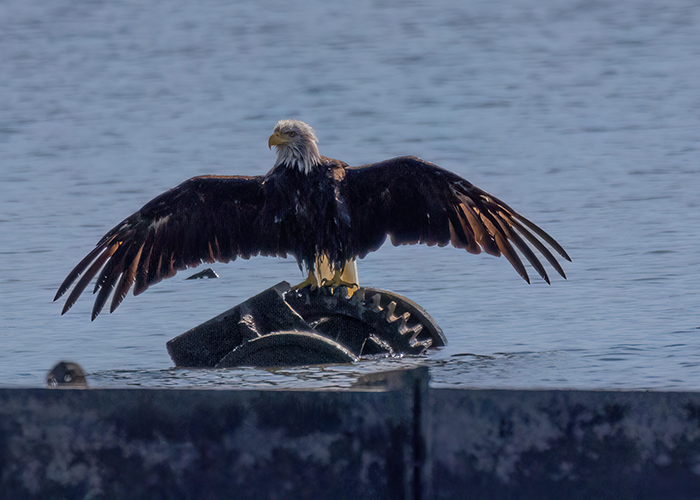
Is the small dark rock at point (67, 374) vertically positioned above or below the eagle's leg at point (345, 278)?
below

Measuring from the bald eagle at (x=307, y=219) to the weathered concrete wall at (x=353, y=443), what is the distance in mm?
5343

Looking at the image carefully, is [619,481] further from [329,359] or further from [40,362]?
[40,362]

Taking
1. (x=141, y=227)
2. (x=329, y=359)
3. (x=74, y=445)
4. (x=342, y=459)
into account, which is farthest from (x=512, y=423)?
(x=141, y=227)

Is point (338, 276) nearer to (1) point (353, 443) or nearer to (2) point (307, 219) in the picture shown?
(2) point (307, 219)

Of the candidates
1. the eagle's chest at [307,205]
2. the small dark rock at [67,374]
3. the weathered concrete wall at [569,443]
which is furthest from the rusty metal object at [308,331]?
the weathered concrete wall at [569,443]

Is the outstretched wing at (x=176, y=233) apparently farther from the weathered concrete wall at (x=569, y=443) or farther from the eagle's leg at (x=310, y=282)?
the weathered concrete wall at (x=569, y=443)

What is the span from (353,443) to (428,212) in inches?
219

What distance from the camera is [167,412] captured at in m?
3.52

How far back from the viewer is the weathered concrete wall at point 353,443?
3.45m

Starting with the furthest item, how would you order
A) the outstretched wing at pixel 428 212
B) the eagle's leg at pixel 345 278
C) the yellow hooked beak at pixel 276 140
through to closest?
Result: 1. the eagle's leg at pixel 345 278
2. the yellow hooked beak at pixel 276 140
3. the outstretched wing at pixel 428 212

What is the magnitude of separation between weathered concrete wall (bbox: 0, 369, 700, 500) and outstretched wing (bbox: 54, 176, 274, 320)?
5484mm

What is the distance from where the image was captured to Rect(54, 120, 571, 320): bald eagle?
8.86m

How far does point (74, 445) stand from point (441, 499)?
1354 mm

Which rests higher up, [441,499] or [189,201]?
[189,201]
